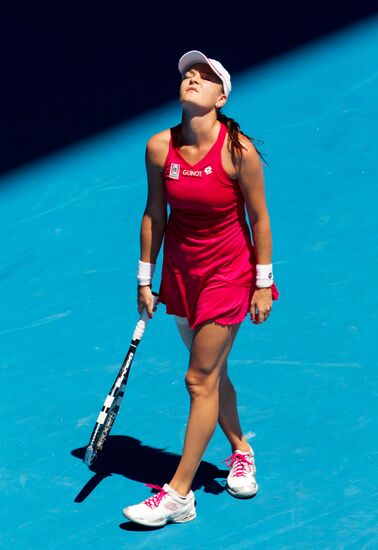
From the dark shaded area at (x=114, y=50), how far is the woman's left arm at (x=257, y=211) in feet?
13.9

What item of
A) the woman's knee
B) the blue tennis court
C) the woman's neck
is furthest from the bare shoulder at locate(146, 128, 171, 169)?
the blue tennis court

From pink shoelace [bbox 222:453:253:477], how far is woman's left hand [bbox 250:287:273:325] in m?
0.80

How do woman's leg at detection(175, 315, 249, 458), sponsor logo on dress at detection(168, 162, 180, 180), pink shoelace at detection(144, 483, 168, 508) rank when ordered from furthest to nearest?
woman's leg at detection(175, 315, 249, 458) < pink shoelace at detection(144, 483, 168, 508) < sponsor logo on dress at detection(168, 162, 180, 180)

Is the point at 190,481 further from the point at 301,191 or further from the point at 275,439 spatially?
the point at 301,191

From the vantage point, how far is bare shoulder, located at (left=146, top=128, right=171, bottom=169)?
615 centimetres

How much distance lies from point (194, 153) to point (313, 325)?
82.5 inches

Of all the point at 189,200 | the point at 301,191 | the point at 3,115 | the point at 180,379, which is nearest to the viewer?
the point at 189,200

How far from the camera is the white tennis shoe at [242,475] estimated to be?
6445mm

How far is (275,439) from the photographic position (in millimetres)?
6898

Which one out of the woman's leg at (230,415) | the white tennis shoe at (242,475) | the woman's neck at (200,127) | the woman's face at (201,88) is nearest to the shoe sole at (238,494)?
the white tennis shoe at (242,475)

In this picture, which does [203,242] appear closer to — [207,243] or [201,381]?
[207,243]

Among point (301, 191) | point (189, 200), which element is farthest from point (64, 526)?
point (301, 191)

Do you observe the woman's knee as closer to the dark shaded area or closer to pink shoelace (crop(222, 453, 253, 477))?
pink shoelace (crop(222, 453, 253, 477))

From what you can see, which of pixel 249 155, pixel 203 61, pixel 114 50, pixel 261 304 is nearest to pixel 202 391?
pixel 261 304
